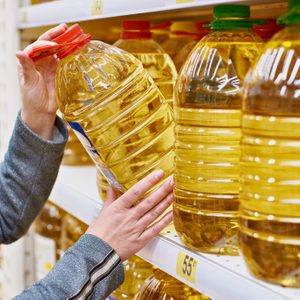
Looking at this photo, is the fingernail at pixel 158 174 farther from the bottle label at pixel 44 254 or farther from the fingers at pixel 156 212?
the bottle label at pixel 44 254

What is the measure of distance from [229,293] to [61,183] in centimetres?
95

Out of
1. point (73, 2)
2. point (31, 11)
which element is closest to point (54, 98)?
point (73, 2)

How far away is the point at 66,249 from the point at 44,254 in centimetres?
9

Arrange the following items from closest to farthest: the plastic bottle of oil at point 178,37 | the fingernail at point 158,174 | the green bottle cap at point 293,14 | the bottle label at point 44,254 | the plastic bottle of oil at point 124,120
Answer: the green bottle cap at point 293,14
the fingernail at point 158,174
the plastic bottle of oil at point 124,120
the plastic bottle of oil at point 178,37
the bottle label at point 44,254

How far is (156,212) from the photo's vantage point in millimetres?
1254

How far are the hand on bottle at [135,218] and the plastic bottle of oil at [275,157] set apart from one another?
0.31 metres

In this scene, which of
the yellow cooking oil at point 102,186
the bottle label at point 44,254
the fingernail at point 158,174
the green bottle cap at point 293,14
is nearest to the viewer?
the green bottle cap at point 293,14

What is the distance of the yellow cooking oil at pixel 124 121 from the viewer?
1328mm

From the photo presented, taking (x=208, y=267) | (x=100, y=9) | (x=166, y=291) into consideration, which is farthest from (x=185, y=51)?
(x=208, y=267)

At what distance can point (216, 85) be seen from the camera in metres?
1.08

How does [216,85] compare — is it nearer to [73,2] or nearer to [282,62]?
[282,62]

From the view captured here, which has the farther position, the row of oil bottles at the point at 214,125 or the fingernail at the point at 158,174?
the fingernail at the point at 158,174

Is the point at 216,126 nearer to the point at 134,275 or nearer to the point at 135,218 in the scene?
the point at 135,218

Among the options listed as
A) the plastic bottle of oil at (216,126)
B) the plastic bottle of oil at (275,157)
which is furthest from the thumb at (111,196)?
the plastic bottle of oil at (275,157)
